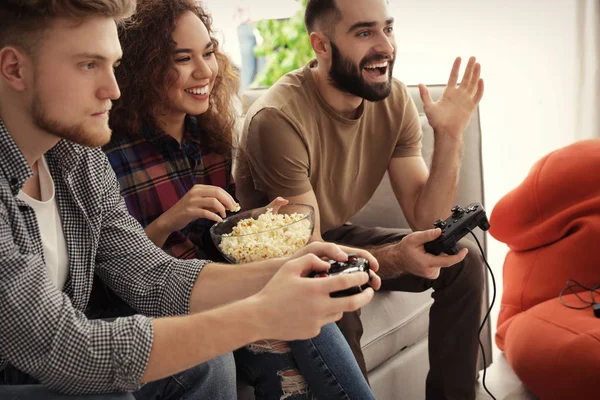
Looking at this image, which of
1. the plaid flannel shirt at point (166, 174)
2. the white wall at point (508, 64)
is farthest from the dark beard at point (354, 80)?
the white wall at point (508, 64)

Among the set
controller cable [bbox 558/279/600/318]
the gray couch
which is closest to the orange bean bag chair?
controller cable [bbox 558/279/600/318]

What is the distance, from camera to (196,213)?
1609 millimetres

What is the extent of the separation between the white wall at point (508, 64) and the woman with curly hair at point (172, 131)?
6.30 feet

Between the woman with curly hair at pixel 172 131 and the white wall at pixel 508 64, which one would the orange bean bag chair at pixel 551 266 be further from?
the white wall at pixel 508 64

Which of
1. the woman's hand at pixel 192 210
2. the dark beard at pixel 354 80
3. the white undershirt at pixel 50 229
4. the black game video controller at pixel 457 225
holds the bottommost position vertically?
the black game video controller at pixel 457 225

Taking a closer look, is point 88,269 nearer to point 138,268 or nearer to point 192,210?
point 138,268

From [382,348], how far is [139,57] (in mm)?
1020

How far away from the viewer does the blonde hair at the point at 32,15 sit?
120 cm

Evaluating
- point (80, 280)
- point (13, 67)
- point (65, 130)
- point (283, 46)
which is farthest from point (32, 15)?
point (283, 46)

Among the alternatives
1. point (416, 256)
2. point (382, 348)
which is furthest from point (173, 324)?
point (382, 348)

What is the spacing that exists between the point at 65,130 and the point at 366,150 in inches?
44.3

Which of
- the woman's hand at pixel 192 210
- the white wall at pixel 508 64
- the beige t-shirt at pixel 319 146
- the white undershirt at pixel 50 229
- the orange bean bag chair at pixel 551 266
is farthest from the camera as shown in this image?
the white wall at pixel 508 64

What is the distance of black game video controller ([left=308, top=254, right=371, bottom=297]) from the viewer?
45.3 inches

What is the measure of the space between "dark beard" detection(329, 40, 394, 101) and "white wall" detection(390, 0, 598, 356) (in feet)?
5.11
